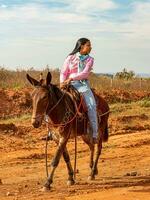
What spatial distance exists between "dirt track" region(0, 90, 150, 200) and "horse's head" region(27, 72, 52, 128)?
1396 mm

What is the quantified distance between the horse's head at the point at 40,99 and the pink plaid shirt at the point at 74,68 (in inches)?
34.4

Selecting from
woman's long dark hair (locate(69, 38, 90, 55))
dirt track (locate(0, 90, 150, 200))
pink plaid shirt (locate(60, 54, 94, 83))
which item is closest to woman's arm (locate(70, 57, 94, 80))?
pink plaid shirt (locate(60, 54, 94, 83))

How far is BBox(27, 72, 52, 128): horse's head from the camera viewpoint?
1003 centimetres

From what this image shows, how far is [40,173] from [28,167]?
0.91m

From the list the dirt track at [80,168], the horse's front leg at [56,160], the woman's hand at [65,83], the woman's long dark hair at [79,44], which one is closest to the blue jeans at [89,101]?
the woman's hand at [65,83]

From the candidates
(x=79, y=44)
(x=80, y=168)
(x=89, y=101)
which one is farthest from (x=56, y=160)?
(x=80, y=168)

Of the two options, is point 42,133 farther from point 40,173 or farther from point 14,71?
point 14,71

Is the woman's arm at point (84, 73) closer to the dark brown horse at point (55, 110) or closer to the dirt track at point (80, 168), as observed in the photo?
the dark brown horse at point (55, 110)

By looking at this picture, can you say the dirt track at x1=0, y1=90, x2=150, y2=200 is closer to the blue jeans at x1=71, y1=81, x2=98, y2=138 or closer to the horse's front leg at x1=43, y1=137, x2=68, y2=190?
the horse's front leg at x1=43, y1=137, x2=68, y2=190

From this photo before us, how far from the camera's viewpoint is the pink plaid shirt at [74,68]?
11.1 m

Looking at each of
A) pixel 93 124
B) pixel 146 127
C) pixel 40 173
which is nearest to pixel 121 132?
pixel 146 127

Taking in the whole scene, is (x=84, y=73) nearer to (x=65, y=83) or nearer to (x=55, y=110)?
(x=65, y=83)

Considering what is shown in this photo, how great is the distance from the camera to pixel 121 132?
67.3 ft

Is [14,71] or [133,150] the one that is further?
[14,71]
